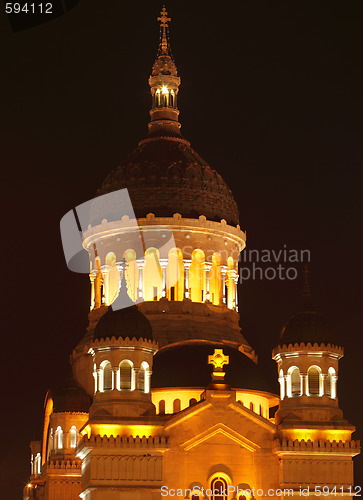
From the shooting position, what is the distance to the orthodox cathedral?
59500 mm

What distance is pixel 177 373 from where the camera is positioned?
63875mm

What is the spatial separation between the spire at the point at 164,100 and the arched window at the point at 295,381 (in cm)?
1755

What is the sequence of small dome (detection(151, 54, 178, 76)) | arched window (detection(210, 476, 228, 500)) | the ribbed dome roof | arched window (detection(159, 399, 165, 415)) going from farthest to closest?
small dome (detection(151, 54, 178, 76)) → the ribbed dome roof → arched window (detection(159, 399, 165, 415)) → arched window (detection(210, 476, 228, 500))

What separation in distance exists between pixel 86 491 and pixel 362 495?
17.3m

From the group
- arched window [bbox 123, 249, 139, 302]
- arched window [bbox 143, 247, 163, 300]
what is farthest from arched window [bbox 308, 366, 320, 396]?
arched window [bbox 123, 249, 139, 302]

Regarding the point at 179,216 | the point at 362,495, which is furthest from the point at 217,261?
the point at 362,495

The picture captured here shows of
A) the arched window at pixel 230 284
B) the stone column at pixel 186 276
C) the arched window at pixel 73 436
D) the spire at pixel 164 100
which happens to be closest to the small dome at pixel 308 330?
the stone column at pixel 186 276

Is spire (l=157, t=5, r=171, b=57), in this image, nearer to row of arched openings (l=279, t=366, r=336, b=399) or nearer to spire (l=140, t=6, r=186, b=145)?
spire (l=140, t=6, r=186, b=145)

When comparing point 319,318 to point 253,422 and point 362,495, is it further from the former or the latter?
point 362,495

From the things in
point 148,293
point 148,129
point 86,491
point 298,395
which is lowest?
point 86,491

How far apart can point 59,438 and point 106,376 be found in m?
9.16

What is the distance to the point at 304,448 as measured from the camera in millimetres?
59719

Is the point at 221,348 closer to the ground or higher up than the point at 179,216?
closer to the ground

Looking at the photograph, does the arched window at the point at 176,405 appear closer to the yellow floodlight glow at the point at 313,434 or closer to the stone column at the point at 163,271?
the yellow floodlight glow at the point at 313,434
